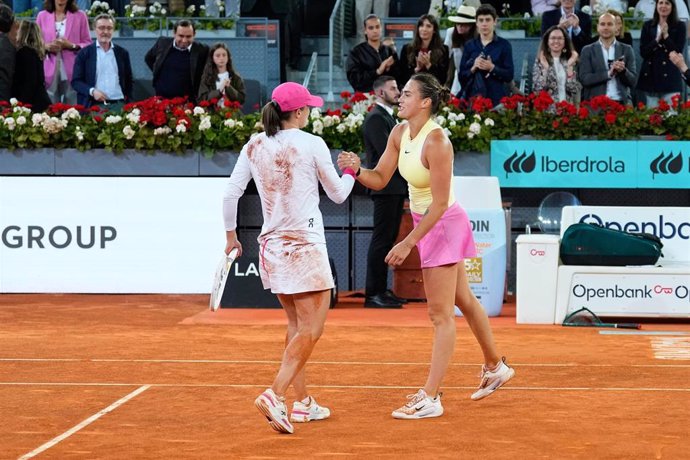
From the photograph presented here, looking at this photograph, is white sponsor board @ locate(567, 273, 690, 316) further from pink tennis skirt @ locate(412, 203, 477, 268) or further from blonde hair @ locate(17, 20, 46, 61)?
blonde hair @ locate(17, 20, 46, 61)

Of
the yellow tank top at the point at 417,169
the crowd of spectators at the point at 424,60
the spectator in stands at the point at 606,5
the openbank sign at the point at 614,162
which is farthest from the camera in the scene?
the spectator in stands at the point at 606,5

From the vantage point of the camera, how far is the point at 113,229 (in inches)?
553

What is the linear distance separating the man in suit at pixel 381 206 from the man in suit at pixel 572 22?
369 centimetres

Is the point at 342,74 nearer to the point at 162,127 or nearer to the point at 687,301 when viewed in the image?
the point at 162,127

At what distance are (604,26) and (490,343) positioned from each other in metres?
8.43

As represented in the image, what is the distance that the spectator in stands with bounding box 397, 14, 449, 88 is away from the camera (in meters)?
14.8

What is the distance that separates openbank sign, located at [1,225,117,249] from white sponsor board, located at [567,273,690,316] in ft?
17.6

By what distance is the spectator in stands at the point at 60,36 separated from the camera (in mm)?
16359

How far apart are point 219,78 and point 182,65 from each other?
Result: 0.70m

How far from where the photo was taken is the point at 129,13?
1903cm

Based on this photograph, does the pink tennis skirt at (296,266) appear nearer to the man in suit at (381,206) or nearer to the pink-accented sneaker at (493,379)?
the pink-accented sneaker at (493,379)

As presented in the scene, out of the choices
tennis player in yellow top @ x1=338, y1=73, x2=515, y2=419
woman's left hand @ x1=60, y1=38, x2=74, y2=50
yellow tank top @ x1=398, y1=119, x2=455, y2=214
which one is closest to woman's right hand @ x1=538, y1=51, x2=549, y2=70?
woman's left hand @ x1=60, y1=38, x2=74, y2=50

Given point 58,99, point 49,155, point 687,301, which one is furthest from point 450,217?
point 58,99

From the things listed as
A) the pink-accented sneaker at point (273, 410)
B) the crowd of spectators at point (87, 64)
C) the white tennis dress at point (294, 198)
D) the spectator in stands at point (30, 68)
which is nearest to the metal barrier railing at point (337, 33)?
the crowd of spectators at point (87, 64)
